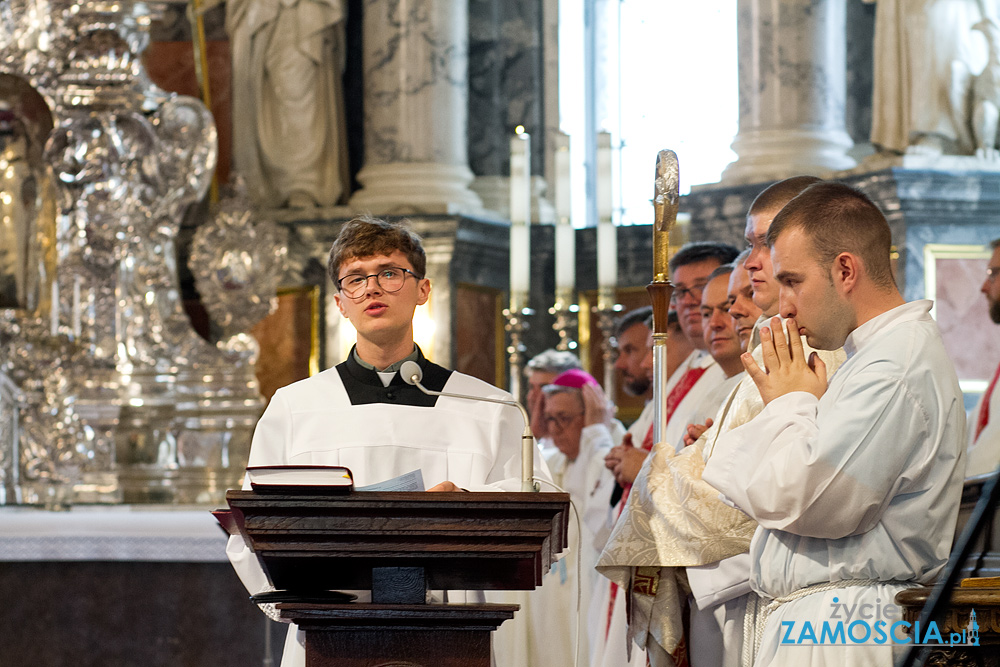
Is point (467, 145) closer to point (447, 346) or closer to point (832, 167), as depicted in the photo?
point (447, 346)

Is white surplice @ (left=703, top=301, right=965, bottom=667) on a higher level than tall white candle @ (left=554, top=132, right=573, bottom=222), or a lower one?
lower

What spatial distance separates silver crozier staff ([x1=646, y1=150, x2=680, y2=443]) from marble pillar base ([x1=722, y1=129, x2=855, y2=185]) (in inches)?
185

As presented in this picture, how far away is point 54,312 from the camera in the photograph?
745 cm

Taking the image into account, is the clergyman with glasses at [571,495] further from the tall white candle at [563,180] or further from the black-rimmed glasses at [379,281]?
the black-rimmed glasses at [379,281]

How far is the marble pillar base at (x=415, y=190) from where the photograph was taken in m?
8.67

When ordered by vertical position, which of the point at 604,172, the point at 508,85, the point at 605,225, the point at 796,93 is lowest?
the point at 605,225

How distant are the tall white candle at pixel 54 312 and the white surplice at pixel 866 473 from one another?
5.48 metres

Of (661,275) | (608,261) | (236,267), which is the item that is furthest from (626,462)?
(236,267)

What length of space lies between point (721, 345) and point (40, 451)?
447cm

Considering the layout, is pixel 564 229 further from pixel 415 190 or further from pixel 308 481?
pixel 308 481

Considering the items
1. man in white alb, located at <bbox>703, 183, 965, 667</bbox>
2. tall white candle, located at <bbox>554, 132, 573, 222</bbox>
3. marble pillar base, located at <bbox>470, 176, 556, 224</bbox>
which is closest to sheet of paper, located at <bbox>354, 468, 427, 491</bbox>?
man in white alb, located at <bbox>703, 183, 965, 667</bbox>

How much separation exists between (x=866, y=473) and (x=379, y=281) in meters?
1.37

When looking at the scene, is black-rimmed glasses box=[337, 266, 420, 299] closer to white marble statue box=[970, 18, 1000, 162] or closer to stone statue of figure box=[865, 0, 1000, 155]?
stone statue of figure box=[865, 0, 1000, 155]

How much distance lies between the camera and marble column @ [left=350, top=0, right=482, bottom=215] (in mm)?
8789
